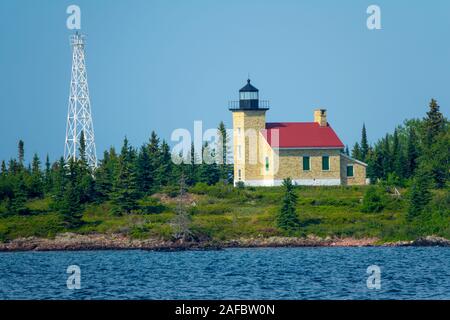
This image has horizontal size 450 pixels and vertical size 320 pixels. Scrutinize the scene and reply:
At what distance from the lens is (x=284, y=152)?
6650cm

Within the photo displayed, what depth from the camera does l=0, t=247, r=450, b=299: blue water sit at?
36188 mm

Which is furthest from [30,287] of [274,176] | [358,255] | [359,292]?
[274,176]

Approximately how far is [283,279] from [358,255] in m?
10.8

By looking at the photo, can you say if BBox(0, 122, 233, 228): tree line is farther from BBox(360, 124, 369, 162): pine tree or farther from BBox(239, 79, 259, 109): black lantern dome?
BBox(360, 124, 369, 162): pine tree

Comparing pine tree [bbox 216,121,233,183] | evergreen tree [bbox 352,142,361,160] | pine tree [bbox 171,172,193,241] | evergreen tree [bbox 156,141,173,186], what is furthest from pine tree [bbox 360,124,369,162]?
pine tree [bbox 171,172,193,241]

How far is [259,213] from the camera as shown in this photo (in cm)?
6150

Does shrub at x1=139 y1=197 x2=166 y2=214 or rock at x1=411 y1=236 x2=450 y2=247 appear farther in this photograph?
shrub at x1=139 y1=197 x2=166 y2=214

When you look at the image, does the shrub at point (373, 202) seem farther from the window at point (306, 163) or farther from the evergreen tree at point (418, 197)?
the window at point (306, 163)

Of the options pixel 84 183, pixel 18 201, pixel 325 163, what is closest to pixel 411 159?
pixel 325 163

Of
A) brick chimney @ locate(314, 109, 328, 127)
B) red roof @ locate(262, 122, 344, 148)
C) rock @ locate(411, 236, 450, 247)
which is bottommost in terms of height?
rock @ locate(411, 236, 450, 247)

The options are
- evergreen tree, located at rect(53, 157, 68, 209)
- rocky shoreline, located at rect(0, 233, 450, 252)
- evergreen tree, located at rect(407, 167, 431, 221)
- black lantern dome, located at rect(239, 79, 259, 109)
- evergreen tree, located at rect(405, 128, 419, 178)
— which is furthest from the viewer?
evergreen tree, located at rect(405, 128, 419, 178)

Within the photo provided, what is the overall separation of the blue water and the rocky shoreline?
4.58 ft

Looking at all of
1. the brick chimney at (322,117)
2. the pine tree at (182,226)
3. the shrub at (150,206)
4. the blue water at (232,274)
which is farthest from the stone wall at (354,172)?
the pine tree at (182,226)

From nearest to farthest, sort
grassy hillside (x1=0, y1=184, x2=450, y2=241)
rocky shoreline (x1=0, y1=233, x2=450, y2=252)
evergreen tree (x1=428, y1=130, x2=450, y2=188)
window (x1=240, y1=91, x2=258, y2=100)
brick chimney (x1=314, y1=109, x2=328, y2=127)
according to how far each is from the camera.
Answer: rocky shoreline (x1=0, y1=233, x2=450, y2=252) → grassy hillside (x1=0, y1=184, x2=450, y2=241) → window (x1=240, y1=91, x2=258, y2=100) → brick chimney (x1=314, y1=109, x2=328, y2=127) → evergreen tree (x1=428, y1=130, x2=450, y2=188)
